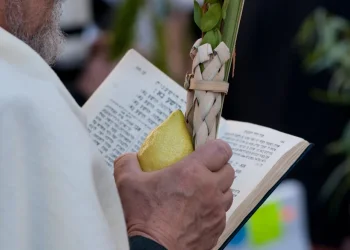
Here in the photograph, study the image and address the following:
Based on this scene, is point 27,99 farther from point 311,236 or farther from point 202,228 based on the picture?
point 311,236

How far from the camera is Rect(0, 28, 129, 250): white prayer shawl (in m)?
1.00

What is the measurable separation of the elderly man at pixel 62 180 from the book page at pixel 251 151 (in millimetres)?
120

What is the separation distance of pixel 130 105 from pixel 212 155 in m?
0.33

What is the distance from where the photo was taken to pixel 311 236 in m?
4.03

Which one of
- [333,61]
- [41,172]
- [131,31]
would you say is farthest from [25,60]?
[131,31]

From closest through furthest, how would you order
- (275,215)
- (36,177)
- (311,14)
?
(36,177)
(275,215)
(311,14)

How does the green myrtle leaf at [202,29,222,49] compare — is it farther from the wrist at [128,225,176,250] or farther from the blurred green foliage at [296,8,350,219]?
the blurred green foliage at [296,8,350,219]

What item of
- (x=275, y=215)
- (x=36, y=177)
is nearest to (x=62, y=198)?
(x=36, y=177)

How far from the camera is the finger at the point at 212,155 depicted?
3.89 feet

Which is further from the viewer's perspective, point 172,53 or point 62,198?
point 172,53

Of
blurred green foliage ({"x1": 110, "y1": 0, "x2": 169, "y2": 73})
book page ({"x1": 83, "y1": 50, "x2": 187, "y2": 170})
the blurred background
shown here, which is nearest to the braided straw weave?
book page ({"x1": 83, "y1": 50, "x2": 187, "y2": 170})

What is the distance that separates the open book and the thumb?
0.51 feet

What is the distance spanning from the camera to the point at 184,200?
3.87 feet

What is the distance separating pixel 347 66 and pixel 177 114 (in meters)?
1.77
